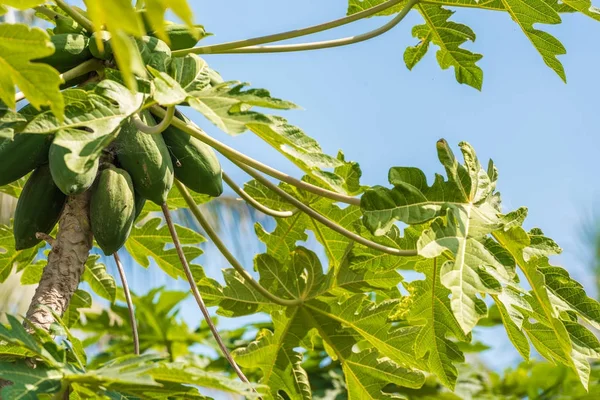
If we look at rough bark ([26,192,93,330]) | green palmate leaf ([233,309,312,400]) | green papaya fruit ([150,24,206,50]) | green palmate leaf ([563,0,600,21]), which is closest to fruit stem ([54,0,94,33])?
green papaya fruit ([150,24,206,50])

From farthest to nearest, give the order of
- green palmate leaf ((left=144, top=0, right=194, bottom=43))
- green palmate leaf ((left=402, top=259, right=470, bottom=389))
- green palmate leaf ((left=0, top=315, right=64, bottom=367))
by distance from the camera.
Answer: green palmate leaf ((left=402, top=259, right=470, bottom=389)) → green palmate leaf ((left=0, top=315, right=64, bottom=367)) → green palmate leaf ((left=144, top=0, right=194, bottom=43))

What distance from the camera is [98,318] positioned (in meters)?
4.07

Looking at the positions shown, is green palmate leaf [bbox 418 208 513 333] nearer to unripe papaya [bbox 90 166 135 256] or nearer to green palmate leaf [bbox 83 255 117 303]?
unripe papaya [bbox 90 166 135 256]

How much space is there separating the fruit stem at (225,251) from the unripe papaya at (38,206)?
31cm

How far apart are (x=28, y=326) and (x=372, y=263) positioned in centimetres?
81

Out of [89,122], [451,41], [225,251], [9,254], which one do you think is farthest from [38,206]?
[451,41]

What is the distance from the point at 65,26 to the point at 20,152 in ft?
1.06

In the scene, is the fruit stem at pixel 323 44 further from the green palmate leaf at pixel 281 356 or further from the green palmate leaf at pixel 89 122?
the green palmate leaf at pixel 281 356

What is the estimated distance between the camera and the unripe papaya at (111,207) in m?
1.59

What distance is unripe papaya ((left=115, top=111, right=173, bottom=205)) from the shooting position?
5.33ft

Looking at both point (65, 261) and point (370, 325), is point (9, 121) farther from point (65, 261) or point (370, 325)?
point (370, 325)

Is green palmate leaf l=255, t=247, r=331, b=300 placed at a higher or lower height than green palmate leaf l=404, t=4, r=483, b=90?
lower

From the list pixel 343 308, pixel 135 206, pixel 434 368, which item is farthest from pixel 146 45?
pixel 434 368

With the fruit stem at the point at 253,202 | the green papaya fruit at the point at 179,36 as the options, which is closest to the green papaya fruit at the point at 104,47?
the green papaya fruit at the point at 179,36
